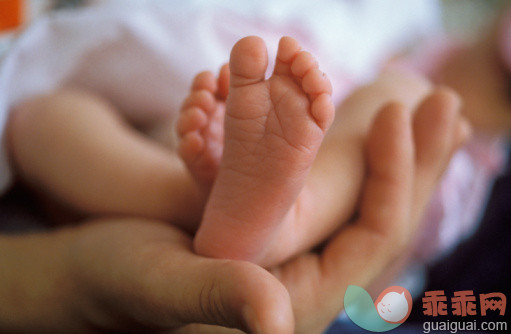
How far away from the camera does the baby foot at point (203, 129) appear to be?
39cm

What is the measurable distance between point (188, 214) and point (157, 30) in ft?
1.09

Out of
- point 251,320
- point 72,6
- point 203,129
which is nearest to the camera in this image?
point 251,320

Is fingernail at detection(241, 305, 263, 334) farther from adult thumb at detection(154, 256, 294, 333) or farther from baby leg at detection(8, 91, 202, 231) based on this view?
baby leg at detection(8, 91, 202, 231)

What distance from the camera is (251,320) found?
9.8 inches

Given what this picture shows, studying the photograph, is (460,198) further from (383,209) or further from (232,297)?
(232,297)

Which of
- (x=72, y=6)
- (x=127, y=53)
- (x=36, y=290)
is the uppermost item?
(x=72, y=6)

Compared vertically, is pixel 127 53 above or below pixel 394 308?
above

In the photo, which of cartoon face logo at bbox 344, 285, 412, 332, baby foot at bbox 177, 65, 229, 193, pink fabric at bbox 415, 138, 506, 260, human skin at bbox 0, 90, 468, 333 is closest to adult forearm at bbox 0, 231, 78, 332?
human skin at bbox 0, 90, 468, 333

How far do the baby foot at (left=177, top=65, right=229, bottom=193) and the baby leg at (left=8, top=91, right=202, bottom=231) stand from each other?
54mm

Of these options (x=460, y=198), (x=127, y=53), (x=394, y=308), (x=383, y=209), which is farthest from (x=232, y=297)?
(x=460, y=198)

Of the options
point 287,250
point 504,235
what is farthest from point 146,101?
point 504,235

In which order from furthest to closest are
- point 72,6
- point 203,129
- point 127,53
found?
point 72,6 < point 127,53 < point 203,129

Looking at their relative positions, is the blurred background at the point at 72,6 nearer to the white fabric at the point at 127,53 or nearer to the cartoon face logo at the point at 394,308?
the white fabric at the point at 127,53

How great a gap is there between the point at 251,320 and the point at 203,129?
0.66ft
